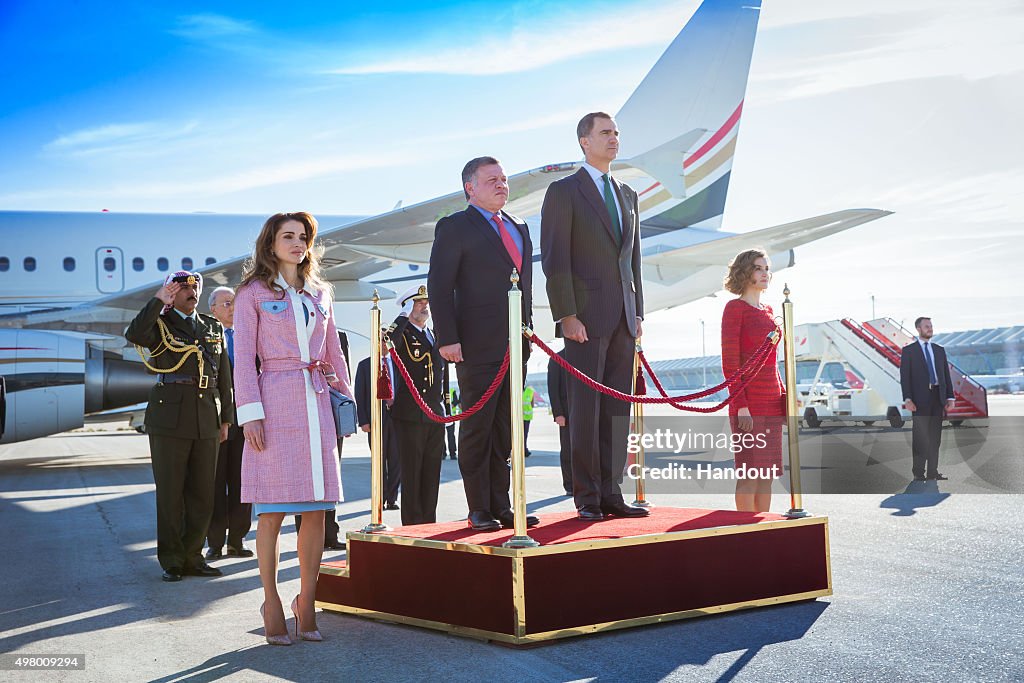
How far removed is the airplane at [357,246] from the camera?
34.4 ft

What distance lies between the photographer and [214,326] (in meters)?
5.40

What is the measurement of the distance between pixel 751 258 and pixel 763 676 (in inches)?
104

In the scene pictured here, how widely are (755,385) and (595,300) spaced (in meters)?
1.14

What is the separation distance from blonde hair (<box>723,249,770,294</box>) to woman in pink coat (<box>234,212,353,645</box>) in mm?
2376

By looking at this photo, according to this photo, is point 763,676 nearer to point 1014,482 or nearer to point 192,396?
point 192,396

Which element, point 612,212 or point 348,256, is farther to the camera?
point 348,256

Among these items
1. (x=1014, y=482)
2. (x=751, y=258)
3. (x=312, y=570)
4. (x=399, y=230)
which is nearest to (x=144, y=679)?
(x=312, y=570)

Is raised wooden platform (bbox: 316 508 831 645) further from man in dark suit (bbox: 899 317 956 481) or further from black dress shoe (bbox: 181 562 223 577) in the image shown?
man in dark suit (bbox: 899 317 956 481)

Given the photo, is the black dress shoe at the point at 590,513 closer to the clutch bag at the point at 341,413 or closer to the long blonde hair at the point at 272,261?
the clutch bag at the point at 341,413

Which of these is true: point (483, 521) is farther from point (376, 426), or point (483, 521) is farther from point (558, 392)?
point (558, 392)

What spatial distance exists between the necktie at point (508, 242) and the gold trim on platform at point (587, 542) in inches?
51.8

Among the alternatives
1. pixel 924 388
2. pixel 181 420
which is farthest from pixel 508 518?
pixel 924 388

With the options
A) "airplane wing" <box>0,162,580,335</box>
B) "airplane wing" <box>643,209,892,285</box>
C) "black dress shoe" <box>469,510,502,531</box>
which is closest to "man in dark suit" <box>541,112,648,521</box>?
"black dress shoe" <box>469,510,502,531</box>

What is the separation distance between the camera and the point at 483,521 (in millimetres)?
3877
